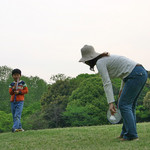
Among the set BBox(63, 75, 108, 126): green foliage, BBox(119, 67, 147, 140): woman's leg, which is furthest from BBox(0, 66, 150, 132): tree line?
BBox(119, 67, 147, 140): woman's leg

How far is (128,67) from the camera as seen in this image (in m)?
5.33

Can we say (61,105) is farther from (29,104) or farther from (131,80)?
(131,80)

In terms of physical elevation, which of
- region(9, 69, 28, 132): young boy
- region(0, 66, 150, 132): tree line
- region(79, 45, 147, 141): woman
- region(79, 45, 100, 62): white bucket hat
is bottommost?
region(0, 66, 150, 132): tree line

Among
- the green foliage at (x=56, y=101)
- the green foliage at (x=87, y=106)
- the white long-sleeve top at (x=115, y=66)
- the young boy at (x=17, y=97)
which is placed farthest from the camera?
the green foliage at (x=56, y=101)

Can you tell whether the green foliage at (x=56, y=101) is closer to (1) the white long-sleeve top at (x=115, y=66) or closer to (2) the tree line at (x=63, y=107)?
(2) the tree line at (x=63, y=107)

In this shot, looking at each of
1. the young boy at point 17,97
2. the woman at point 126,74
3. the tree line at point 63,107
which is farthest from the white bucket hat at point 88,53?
the tree line at point 63,107

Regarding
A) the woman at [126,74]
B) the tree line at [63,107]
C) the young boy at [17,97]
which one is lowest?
the tree line at [63,107]

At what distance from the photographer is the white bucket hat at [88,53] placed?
210 inches

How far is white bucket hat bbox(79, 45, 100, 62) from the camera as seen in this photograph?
5332 millimetres

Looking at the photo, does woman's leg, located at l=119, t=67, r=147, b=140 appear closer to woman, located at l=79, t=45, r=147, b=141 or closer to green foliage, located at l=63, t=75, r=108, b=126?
woman, located at l=79, t=45, r=147, b=141

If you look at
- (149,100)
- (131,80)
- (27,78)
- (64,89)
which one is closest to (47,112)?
(64,89)

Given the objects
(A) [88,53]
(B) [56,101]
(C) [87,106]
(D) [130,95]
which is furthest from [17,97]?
(B) [56,101]

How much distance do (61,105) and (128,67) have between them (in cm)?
4259

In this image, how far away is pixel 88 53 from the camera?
5.36 meters
